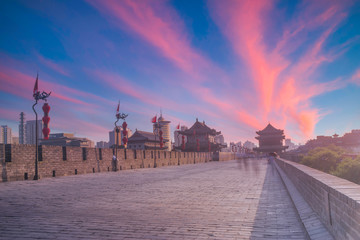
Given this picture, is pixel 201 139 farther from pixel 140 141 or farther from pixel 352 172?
pixel 352 172

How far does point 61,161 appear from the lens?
58.9 ft

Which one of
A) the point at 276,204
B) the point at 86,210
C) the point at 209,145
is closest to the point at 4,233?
the point at 86,210

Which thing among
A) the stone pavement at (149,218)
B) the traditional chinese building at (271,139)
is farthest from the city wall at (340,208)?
the traditional chinese building at (271,139)

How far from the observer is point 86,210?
6.16 meters

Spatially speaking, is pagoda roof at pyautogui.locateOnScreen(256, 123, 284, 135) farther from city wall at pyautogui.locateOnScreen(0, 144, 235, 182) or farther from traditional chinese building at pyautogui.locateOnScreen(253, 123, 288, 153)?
city wall at pyautogui.locateOnScreen(0, 144, 235, 182)

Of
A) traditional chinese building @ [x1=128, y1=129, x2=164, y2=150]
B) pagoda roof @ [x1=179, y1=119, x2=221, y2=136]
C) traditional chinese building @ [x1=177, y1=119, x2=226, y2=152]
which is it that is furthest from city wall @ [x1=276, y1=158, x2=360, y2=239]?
pagoda roof @ [x1=179, y1=119, x2=221, y2=136]

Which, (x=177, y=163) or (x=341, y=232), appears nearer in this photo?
(x=341, y=232)

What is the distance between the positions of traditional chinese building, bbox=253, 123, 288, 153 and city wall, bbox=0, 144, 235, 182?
5976cm

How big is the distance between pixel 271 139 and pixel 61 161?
246ft

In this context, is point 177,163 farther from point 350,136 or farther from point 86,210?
point 350,136

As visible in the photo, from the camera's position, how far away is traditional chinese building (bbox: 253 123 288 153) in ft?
271

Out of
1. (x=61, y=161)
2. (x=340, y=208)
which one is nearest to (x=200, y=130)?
(x=61, y=161)

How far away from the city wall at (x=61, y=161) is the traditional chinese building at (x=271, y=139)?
196 ft

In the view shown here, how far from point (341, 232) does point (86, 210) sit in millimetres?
5047
